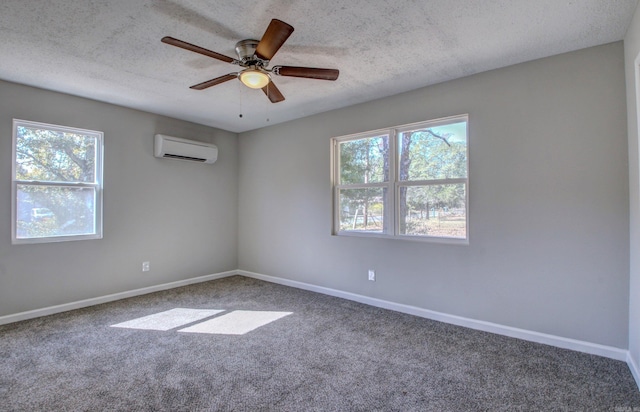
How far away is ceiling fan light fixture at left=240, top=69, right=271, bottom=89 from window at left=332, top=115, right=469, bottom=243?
69.9 inches

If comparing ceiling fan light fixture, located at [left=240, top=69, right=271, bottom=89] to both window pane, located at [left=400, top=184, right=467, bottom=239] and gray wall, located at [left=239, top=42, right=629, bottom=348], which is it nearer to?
gray wall, located at [left=239, top=42, right=629, bottom=348]

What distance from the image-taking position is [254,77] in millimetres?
2432

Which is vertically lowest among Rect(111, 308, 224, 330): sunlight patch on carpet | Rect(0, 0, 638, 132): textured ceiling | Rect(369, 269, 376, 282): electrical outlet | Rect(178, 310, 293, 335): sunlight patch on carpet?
Rect(178, 310, 293, 335): sunlight patch on carpet

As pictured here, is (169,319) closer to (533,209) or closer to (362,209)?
(362,209)

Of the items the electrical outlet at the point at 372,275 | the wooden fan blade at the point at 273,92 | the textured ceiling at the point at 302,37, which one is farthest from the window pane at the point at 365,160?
the wooden fan blade at the point at 273,92

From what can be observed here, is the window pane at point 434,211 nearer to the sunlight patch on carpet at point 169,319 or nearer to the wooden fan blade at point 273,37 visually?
the wooden fan blade at point 273,37

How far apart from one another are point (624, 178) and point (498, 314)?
149 cm

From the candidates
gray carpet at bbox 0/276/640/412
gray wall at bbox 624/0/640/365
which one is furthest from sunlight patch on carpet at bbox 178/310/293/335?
gray wall at bbox 624/0/640/365

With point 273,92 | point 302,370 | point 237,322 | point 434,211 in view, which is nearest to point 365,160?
point 434,211

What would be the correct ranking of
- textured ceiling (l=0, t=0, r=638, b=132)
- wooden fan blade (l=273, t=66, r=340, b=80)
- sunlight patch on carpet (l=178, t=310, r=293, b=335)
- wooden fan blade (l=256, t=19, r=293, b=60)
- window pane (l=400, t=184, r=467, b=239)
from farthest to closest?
window pane (l=400, t=184, r=467, b=239) < sunlight patch on carpet (l=178, t=310, r=293, b=335) < wooden fan blade (l=273, t=66, r=340, b=80) < textured ceiling (l=0, t=0, r=638, b=132) < wooden fan blade (l=256, t=19, r=293, b=60)

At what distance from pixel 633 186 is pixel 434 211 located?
155 cm

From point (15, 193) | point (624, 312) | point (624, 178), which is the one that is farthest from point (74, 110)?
point (624, 312)

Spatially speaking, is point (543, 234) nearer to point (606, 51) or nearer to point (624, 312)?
point (624, 312)

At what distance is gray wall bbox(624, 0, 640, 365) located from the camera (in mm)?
2127
